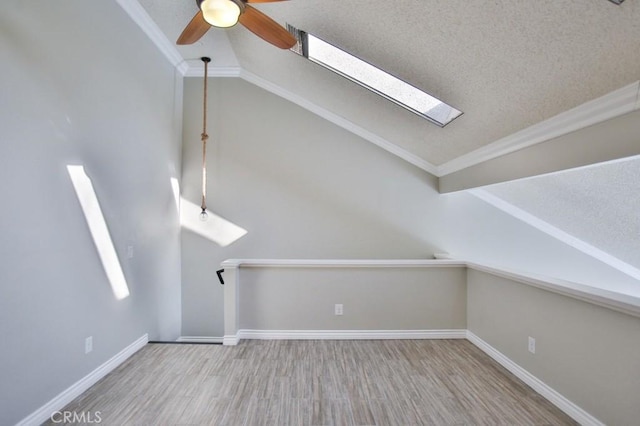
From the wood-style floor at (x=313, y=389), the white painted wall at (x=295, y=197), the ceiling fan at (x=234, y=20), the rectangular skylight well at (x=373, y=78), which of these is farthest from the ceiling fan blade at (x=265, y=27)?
the wood-style floor at (x=313, y=389)

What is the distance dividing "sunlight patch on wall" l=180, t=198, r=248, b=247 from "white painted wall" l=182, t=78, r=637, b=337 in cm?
7

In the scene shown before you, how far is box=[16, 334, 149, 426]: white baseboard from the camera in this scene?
1.90 metres

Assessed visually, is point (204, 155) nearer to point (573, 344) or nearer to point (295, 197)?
point (295, 197)

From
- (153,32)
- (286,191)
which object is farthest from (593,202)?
(153,32)

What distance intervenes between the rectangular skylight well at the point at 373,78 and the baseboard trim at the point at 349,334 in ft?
7.21

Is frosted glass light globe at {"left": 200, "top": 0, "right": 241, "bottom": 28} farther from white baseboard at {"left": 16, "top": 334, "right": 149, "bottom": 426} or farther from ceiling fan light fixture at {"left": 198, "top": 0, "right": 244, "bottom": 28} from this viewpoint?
white baseboard at {"left": 16, "top": 334, "right": 149, "bottom": 426}

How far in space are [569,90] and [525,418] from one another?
208cm

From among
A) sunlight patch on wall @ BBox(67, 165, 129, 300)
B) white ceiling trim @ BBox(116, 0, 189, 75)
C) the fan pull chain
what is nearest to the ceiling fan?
white ceiling trim @ BBox(116, 0, 189, 75)

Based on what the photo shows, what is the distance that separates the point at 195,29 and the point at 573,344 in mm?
3401

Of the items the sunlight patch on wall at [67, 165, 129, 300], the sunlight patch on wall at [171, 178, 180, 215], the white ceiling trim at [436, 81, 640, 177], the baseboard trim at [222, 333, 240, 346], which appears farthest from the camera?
the sunlight patch on wall at [171, 178, 180, 215]

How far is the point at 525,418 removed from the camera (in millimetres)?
2051

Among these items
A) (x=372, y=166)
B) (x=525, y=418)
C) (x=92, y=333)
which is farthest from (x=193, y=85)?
(x=525, y=418)

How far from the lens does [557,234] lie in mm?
4023

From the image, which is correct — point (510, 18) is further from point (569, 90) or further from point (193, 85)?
point (193, 85)
